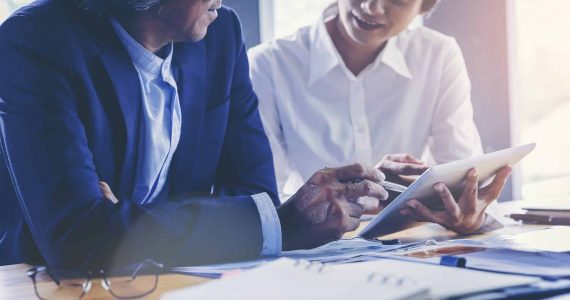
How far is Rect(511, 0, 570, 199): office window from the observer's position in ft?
10.5

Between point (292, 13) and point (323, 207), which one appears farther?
point (292, 13)

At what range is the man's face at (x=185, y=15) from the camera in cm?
122

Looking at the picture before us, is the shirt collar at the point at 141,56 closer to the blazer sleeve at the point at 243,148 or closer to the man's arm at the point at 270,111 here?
the blazer sleeve at the point at 243,148

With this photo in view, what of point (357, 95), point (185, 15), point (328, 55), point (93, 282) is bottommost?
point (93, 282)

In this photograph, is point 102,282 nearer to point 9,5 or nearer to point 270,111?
point 270,111

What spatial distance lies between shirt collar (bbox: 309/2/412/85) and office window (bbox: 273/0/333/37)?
2.75ft

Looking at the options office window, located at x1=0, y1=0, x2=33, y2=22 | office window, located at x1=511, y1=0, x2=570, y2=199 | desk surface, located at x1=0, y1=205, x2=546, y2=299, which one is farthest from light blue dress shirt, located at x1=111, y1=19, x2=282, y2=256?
office window, located at x1=511, y1=0, x2=570, y2=199

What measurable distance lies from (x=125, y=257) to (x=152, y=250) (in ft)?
0.12

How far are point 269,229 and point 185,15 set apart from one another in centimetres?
45

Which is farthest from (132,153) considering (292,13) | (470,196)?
(292,13)

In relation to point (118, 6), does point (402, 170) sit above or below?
below

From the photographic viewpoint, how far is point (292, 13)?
331cm

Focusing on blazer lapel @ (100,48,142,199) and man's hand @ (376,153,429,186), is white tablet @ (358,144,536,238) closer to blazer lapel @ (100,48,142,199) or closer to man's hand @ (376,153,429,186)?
man's hand @ (376,153,429,186)

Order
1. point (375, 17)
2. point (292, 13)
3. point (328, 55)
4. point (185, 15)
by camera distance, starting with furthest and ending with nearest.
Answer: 1. point (292, 13)
2. point (328, 55)
3. point (375, 17)
4. point (185, 15)
